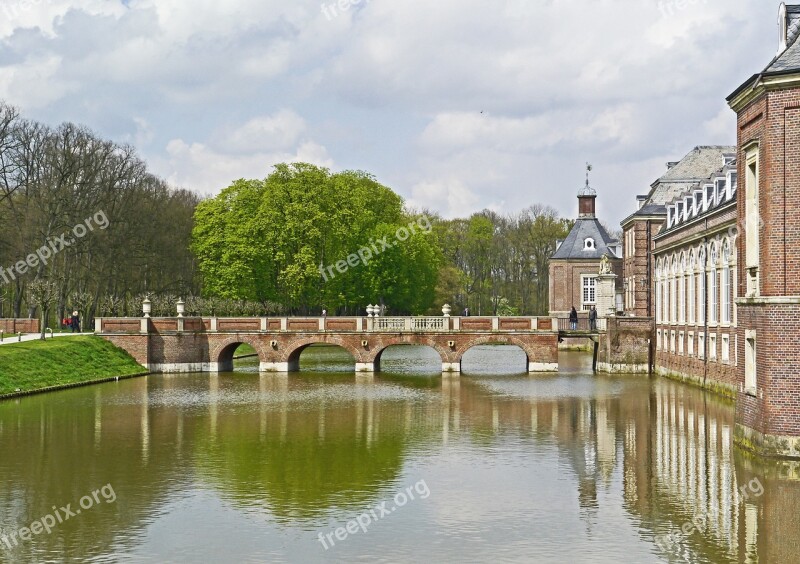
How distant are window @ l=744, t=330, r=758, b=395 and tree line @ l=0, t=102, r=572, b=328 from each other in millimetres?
36120

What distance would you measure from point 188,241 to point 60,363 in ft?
102

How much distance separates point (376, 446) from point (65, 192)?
36.2 m

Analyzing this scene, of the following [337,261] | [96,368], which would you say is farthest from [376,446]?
[337,261]

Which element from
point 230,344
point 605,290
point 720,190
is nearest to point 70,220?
point 230,344

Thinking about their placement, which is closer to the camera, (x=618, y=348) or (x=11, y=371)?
(x=11, y=371)

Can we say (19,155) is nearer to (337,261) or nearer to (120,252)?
(120,252)

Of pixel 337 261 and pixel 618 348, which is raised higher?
pixel 337 261

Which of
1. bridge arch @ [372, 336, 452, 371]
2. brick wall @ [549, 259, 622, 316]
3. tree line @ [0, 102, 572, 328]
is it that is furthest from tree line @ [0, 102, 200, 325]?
brick wall @ [549, 259, 622, 316]

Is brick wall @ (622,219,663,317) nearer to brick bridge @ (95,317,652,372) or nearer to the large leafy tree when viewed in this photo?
brick bridge @ (95,317,652,372)

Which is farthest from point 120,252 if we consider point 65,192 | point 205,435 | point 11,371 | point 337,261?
point 205,435

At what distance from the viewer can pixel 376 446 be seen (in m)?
25.4

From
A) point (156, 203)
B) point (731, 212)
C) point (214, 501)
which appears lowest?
point (214, 501)

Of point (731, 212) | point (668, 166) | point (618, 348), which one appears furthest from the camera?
point (668, 166)

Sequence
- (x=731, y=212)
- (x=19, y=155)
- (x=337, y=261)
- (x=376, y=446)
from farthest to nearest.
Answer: (x=337, y=261)
(x=19, y=155)
(x=731, y=212)
(x=376, y=446)
